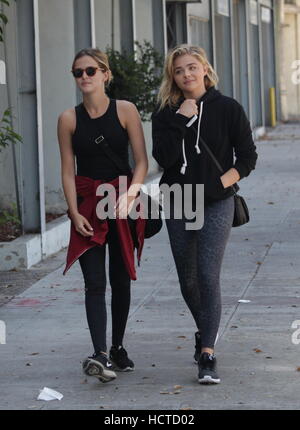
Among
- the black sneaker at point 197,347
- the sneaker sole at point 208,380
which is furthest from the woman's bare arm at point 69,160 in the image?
the sneaker sole at point 208,380

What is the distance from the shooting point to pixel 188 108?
621cm

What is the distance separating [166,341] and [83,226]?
55.7 inches

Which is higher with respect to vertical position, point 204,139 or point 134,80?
point 134,80

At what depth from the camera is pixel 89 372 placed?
6281mm

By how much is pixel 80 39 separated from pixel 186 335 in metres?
6.20

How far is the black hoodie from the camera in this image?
6246mm

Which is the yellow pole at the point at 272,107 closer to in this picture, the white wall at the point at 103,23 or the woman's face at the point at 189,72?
the white wall at the point at 103,23

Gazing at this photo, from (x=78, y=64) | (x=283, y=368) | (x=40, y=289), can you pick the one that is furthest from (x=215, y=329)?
(x=40, y=289)

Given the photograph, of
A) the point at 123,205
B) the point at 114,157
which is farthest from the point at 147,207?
the point at 114,157

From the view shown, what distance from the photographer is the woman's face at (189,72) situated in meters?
6.30

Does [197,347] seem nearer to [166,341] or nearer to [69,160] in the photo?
[166,341]

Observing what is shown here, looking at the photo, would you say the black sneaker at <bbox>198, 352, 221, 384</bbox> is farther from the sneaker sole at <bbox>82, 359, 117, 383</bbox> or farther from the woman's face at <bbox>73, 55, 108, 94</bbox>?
the woman's face at <bbox>73, 55, 108, 94</bbox>

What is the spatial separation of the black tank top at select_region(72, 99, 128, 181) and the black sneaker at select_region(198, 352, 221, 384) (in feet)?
3.71

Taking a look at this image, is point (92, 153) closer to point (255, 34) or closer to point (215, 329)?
point (215, 329)
